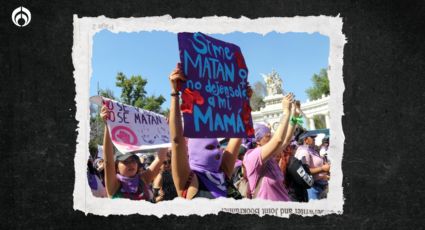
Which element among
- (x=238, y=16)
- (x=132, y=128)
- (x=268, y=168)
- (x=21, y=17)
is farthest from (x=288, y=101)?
(x=21, y=17)

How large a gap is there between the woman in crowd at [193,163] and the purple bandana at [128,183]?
23.0 inches

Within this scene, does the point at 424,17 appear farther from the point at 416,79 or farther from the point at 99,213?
the point at 99,213

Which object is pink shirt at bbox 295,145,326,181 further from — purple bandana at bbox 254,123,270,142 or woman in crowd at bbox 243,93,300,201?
woman in crowd at bbox 243,93,300,201

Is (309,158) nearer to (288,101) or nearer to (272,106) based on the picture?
(272,106)

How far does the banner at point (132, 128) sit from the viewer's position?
11.0 feet

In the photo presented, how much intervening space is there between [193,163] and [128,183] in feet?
2.41

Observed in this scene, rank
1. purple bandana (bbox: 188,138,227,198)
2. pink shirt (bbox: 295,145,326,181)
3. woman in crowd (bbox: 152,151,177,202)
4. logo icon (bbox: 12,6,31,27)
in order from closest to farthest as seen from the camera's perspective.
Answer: purple bandana (bbox: 188,138,227,198)
logo icon (bbox: 12,6,31,27)
woman in crowd (bbox: 152,151,177,202)
pink shirt (bbox: 295,145,326,181)

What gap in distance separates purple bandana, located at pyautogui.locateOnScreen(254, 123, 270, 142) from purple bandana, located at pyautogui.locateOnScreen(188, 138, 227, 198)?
597 mm

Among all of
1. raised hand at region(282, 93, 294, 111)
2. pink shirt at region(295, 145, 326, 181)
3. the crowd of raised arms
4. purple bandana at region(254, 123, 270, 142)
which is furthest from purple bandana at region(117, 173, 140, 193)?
pink shirt at region(295, 145, 326, 181)

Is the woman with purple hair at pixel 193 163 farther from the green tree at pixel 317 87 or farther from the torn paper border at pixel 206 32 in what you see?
the green tree at pixel 317 87

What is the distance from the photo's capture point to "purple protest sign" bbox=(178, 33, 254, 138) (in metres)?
2.97

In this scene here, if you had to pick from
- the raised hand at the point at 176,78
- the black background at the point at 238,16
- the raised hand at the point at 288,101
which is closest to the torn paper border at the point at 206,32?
the black background at the point at 238,16

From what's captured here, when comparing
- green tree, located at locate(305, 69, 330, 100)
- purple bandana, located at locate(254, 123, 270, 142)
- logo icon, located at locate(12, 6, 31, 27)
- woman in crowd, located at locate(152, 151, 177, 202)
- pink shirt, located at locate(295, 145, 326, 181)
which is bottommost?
woman in crowd, located at locate(152, 151, 177, 202)

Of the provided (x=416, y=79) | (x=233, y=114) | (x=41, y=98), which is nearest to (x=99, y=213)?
(x=41, y=98)
